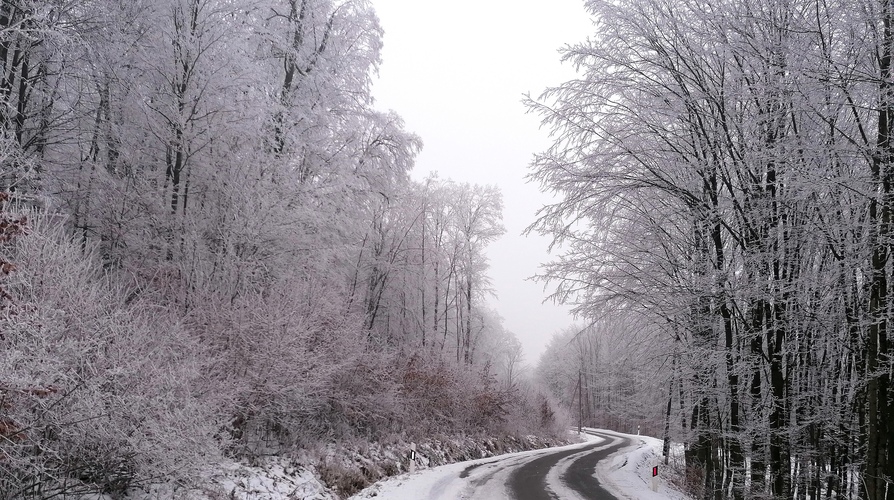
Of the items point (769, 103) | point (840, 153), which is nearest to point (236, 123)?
point (769, 103)

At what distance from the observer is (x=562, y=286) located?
9.91 m

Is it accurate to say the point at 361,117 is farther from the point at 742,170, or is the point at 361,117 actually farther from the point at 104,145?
the point at 742,170

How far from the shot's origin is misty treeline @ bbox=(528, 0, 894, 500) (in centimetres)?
566

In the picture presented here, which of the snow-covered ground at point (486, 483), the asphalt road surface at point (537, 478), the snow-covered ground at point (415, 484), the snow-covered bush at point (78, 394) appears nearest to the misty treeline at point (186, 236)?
the snow-covered bush at point (78, 394)

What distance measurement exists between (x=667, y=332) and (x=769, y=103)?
20.6 feet

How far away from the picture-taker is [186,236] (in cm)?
1042

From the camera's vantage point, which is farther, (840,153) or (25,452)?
(840,153)

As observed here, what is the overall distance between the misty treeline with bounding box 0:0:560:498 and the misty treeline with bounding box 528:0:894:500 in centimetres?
607

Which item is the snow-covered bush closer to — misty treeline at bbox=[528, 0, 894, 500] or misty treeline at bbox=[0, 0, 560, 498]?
misty treeline at bbox=[0, 0, 560, 498]

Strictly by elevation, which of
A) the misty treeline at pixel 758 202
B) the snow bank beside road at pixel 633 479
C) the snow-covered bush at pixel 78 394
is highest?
the misty treeline at pixel 758 202

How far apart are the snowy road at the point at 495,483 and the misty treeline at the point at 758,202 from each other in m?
3.32

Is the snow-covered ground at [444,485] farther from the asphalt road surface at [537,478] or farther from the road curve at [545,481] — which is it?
the road curve at [545,481]

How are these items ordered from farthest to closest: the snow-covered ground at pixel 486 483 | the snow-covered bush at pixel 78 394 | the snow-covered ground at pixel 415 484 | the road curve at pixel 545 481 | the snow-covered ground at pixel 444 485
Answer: the road curve at pixel 545 481 → the snow-covered ground at pixel 486 483 → the snow-covered ground at pixel 444 485 → the snow-covered ground at pixel 415 484 → the snow-covered bush at pixel 78 394

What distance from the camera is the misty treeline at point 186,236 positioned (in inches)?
227
